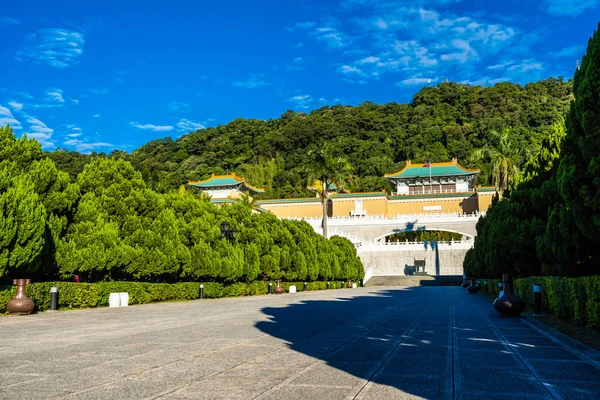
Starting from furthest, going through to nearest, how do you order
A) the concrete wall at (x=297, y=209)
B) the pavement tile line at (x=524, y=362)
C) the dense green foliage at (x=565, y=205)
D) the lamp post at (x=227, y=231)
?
the concrete wall at (x=297, y=209), the lamp post at (x=227, y=231), the dense green foliage at (x=565, y=205), the pavement tile line at (x=524, y=362)

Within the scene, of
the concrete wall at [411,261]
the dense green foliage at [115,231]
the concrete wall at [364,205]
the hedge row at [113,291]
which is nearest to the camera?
the dense green foliage at [115,231]

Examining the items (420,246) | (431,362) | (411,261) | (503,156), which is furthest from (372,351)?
(420,246)

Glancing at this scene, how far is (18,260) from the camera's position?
14148mm

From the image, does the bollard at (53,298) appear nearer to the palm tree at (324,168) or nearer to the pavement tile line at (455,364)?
the pavement tile line at (455,364)

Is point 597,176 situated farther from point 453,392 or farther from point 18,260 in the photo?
point 18,260

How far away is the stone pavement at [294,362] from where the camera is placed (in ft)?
16.2

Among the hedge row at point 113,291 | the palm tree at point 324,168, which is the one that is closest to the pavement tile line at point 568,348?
the hedge row at point 113,291

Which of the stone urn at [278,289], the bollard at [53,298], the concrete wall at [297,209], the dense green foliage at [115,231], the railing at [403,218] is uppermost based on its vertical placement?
the concrete wall at [297,209]

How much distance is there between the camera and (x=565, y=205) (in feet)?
39.3

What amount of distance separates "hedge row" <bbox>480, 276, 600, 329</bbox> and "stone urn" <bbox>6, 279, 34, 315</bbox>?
1263 cm

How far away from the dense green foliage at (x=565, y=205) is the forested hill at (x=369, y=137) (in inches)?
2413

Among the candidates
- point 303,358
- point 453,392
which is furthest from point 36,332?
point 453,392

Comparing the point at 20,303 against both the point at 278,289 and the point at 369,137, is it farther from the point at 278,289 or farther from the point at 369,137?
the point at 369,137

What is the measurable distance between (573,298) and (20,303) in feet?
41.9
